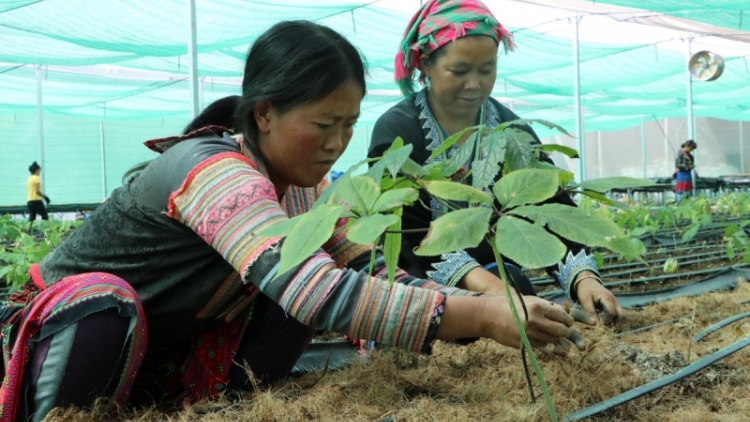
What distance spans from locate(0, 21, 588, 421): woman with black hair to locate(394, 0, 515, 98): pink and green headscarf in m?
0.63

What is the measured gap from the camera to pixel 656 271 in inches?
131

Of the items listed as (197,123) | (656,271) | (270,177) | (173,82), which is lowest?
(656,271)

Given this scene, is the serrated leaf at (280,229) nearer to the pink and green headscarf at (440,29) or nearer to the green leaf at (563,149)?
the green leaf at (563,149)

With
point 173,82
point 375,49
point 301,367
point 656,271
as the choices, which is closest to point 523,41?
point 375,49

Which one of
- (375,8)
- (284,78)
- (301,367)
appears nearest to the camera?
(284,78)

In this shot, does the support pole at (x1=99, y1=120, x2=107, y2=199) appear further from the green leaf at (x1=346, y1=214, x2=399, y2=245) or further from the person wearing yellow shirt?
the green leaf at (x1=346, y1=214, x2=399, y2=245)

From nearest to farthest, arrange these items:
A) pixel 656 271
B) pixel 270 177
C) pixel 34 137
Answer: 1. pixel 270 177
2. pixel 656 271
3. pixel 34 137

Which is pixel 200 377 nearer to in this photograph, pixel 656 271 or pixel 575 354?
pixel 575 354

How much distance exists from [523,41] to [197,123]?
29.7 ft

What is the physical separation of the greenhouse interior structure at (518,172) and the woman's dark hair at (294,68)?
17 centimetres

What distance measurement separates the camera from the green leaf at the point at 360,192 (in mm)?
816

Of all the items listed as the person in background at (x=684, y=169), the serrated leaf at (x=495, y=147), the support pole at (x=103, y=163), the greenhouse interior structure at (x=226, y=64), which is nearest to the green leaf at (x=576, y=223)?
the serrated leaf at (x=495, y=147)

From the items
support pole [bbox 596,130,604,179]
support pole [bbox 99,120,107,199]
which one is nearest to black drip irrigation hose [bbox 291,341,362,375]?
support pole [bbox 99,120,107,199]

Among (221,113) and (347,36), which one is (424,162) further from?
(347,36)
